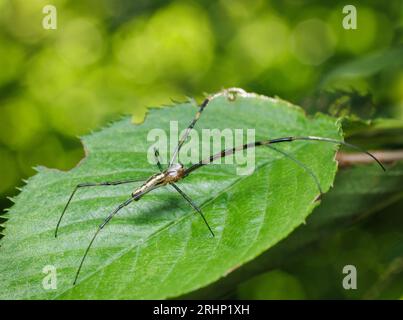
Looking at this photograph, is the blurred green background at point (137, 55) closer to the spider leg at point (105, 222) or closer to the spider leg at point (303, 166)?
the spider leg at point (303, 166)

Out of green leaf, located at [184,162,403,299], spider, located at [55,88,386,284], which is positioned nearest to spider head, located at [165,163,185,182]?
spider, located at [55,88,386,284]

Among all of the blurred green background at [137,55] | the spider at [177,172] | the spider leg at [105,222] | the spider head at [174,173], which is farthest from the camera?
the blurred green background at [137,55]

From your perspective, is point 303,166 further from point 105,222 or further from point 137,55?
point 137,55

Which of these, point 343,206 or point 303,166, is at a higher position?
point 303,166

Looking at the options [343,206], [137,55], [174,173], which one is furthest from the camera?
[137,55]

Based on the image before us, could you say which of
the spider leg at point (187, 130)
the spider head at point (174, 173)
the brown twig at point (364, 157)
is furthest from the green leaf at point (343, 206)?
the spider leg at point (187, 130)

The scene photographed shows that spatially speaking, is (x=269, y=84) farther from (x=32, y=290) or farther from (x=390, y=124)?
(x=32, y=290)

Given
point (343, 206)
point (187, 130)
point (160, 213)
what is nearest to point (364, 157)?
point (343, 206)
